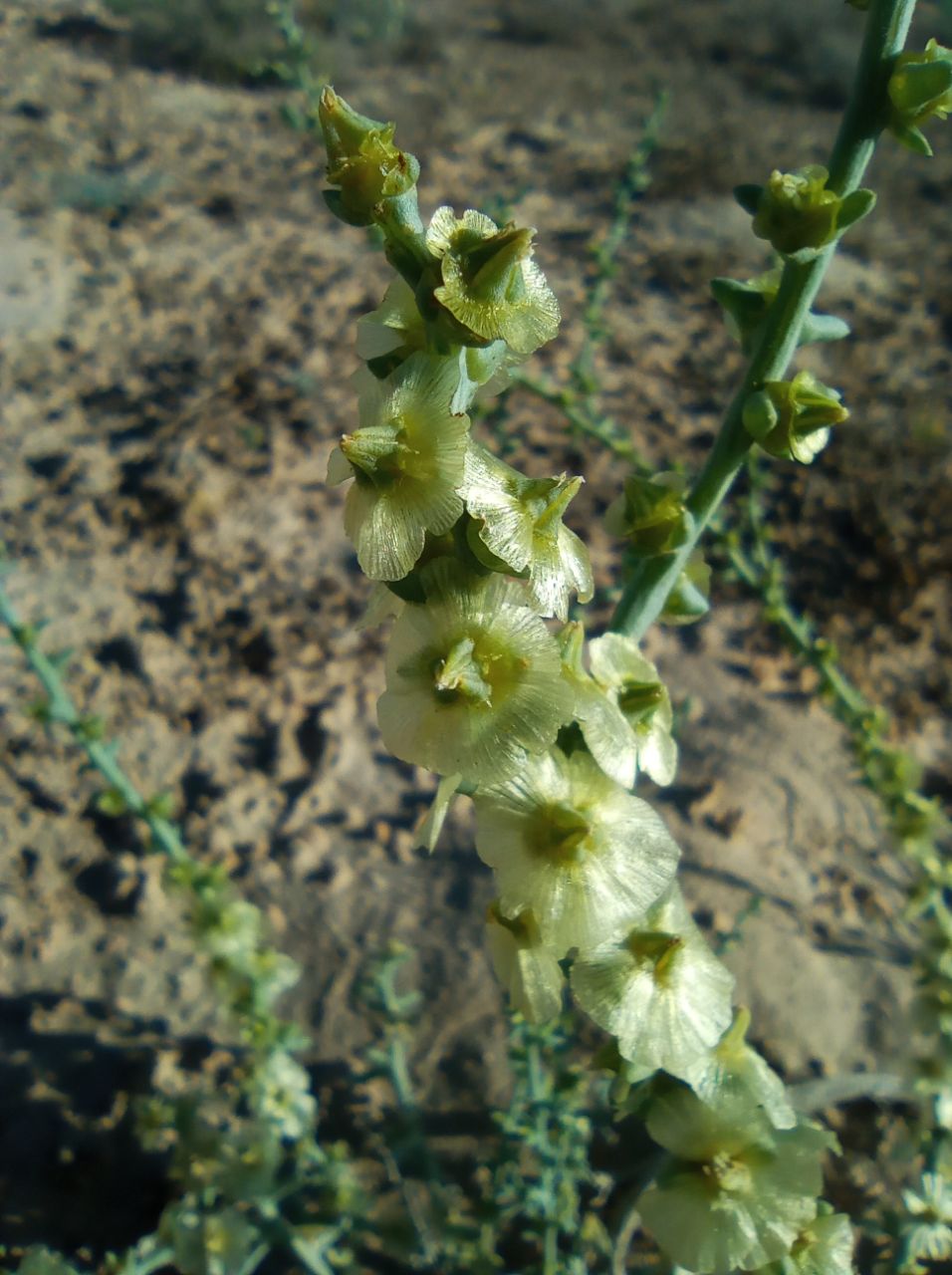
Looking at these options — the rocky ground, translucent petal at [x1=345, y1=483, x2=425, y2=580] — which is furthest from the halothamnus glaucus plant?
the rocky ground

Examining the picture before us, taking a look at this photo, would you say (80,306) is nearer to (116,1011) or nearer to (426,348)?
(116,1011)

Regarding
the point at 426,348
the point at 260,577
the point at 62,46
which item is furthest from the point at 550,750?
the point at 62,46

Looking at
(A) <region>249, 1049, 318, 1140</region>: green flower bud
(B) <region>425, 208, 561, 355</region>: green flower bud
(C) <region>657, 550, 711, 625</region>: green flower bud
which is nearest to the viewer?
(B) <region>425, 208, 561, 355</region>: green flower bud

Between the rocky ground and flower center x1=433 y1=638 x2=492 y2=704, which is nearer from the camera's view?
flower center x1=433 y1=638 x2=492 y2=704

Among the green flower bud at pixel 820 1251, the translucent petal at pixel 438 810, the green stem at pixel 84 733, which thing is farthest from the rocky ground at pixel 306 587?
the green stem at pixel 84 733

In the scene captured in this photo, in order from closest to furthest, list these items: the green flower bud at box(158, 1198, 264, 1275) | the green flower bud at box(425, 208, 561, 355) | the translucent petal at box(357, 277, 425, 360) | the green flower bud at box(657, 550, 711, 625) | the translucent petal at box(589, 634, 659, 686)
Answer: the green flower bud at box(425, 208, 561, 355), the translucent petal at box(357, 277, 425, 360), the translucent petal at box(589, 634, 659, 686), the green flower bud at box(657, 550, 711, 625), the green flower bud at box(158, 1198, 264, 1275)

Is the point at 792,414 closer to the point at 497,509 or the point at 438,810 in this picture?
the point at 497,509

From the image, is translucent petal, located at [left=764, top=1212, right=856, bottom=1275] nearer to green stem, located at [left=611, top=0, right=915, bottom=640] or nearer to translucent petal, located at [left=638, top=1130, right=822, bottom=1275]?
translucent petal, located at [left=638, top=1130, right=822, bottom=1275]

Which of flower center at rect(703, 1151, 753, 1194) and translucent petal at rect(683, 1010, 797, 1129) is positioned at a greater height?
translucent petal at rect(683, 1010, 797, 1129)
